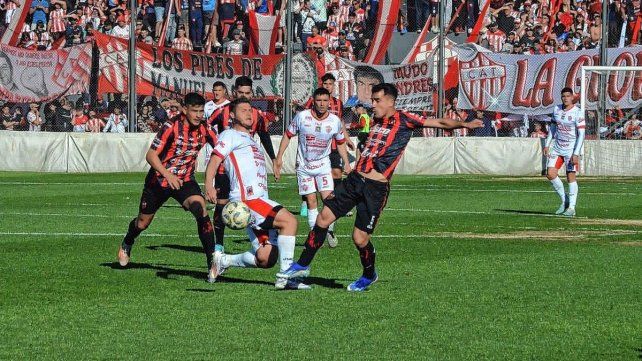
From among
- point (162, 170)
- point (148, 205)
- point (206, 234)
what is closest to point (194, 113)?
point (162, 170)

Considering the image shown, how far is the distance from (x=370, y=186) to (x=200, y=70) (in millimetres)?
24350

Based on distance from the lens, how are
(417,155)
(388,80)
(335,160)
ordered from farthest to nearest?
1. (417,155)
2. (388,80)
3. (335,160)

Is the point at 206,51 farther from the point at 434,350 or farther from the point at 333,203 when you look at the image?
the point at 434,350

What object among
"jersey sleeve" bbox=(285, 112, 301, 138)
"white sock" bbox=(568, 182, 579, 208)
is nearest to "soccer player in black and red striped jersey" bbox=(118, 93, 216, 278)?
"jersey sleeve" bbox=(285, 112, 301, 138)

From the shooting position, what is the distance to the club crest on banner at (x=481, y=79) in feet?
119

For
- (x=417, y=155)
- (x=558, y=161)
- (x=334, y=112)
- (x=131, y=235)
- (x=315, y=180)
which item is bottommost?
(x=417, y=155)

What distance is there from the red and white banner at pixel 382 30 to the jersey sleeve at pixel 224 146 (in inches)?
926

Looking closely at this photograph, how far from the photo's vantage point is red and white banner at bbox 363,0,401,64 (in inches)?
1409

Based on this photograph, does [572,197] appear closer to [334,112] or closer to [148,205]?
[334,112]

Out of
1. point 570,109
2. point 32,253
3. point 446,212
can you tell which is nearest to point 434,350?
point 32,253

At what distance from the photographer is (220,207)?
1598cm

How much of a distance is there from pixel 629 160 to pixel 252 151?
2538 centimetres

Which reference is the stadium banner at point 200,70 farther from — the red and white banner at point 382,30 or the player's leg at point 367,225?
the player's leg at point 367,225

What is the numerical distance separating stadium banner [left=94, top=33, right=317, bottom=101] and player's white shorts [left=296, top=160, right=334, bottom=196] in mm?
18254
